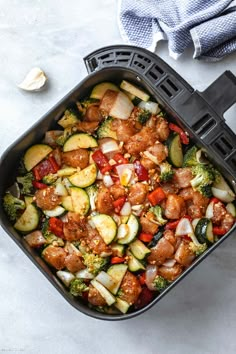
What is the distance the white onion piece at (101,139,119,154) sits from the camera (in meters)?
2.29

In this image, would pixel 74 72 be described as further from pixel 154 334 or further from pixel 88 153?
pixel 154 334

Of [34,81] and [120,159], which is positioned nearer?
[120,159]

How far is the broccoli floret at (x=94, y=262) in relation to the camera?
7.33 feet

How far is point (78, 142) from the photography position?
2.28m

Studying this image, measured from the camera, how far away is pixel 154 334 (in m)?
2.45

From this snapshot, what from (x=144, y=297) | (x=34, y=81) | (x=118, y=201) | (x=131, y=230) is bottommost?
(x=144, y=297)

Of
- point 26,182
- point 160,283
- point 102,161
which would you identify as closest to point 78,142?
point 102,161

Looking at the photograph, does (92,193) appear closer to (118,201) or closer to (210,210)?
(118,201)

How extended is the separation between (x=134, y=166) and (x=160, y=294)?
1.45ft

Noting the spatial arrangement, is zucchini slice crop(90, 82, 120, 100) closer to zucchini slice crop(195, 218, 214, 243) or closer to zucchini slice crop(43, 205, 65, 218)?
zucchini slice crop(43, 205, 65, 218)

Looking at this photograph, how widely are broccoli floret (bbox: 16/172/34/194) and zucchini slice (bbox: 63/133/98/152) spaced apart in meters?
0.16

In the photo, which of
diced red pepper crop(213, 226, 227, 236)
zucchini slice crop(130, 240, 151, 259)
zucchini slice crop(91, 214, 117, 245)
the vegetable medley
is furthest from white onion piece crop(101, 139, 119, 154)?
diced red pepper crop(213, 226, 227, 236)

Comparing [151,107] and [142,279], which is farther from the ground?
[151,107]

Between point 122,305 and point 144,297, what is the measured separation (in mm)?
85
